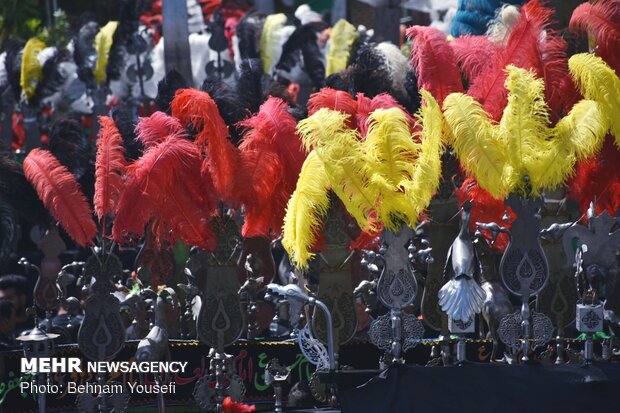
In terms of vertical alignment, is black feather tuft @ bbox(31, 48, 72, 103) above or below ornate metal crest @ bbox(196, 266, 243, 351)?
above

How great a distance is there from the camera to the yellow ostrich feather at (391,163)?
27.7 feet

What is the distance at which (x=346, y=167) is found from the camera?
27.8ft

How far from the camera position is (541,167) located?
Answer: 27.1 feet

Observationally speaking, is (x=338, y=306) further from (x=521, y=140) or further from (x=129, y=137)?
(x=129, y=137)

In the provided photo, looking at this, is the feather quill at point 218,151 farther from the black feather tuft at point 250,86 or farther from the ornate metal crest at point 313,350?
the ornate metal crest at point 313,350

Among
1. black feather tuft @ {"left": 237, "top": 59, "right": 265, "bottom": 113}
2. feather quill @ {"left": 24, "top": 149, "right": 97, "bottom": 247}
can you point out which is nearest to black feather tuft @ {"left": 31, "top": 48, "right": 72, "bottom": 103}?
black feather tuft @ {"left": 237, "top": 59, "right": 265, "bottom": 113}

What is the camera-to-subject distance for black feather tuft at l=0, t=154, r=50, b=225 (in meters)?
10.6

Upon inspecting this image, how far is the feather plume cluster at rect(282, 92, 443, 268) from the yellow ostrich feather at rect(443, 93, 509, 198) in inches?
5.0

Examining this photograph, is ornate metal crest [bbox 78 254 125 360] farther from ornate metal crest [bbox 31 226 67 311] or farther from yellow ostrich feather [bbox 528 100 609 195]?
yellow ostrich feather [bbox 528 100 609 195]

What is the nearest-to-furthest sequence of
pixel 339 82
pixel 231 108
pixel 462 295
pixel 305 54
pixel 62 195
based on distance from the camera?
1. pixel 462 295
2. pixel 62 195
3. pixel 231 108
4. pixel 339 82
5. pixel 305 54

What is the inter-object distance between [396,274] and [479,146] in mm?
958

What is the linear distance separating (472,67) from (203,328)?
283 cm

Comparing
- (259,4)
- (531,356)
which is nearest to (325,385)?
(531,356)


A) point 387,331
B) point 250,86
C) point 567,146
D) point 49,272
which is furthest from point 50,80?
point 567,146
